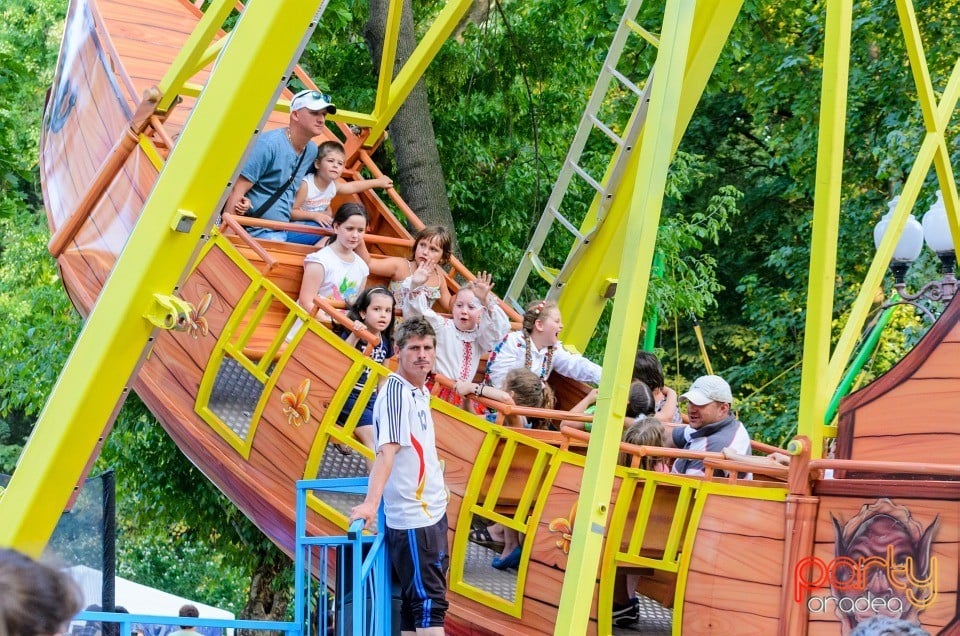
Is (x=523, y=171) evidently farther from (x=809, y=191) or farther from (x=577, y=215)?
(x=809, y=191)

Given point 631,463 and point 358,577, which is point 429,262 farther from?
point 358,577

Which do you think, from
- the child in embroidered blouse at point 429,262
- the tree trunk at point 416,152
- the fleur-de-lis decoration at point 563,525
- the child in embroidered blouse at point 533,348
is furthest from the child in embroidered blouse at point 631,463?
the tree trunk at point 416,152

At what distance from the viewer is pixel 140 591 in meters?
13.0

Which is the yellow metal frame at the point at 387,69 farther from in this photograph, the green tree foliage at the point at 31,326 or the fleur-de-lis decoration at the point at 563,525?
the green tree foliage at the point at 31,326

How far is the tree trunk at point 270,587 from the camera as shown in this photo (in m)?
10.3

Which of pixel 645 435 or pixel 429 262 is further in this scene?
pixel 429 262

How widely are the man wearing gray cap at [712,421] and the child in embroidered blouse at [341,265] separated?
1815 millimetres

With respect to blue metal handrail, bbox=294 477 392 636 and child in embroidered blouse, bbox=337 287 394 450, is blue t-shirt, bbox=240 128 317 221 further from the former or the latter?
blue metal handrail, bbox=294 477 392 636

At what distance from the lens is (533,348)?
20.7ft

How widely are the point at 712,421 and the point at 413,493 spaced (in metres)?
1.46

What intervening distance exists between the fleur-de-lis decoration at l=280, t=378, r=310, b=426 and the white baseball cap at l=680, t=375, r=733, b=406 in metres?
1.60

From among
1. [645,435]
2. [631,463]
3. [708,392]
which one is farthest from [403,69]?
[631,463]

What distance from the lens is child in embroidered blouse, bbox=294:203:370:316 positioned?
6234 mm

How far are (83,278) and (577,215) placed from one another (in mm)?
4738
